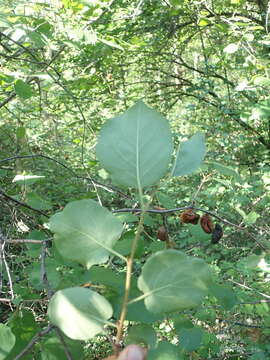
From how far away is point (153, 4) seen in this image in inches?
142

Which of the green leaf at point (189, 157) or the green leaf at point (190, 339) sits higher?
the green leaf at point (189, 157)

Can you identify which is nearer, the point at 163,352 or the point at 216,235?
the point at 163,352

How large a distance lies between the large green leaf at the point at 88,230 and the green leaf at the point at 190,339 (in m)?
0.29

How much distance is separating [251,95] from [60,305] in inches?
169

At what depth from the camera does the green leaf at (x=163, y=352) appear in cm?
36

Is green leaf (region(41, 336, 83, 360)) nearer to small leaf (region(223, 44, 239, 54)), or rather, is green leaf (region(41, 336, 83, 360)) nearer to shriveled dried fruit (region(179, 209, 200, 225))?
shriveled dried fruit (region(179, 209, 200, 225))

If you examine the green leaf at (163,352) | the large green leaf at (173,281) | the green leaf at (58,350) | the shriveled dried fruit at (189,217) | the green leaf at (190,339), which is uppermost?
the large green leaf at (173,281)

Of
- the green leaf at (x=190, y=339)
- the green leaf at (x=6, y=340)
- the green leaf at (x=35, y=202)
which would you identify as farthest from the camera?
the green leaf at (x=35, y=202)

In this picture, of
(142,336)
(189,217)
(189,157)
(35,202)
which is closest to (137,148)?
(189,157)

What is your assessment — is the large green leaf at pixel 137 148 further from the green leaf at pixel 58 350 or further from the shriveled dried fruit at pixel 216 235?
the shriveled dried fruit at pixel 216 235

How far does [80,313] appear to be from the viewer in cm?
29

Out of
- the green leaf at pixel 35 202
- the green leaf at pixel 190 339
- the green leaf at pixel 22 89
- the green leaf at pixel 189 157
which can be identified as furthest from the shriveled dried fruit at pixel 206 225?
the green leaf at pixel 22 89

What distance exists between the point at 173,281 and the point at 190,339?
1.03 feet

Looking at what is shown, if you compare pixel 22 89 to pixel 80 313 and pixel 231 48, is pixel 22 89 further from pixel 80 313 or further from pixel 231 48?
pixel 231 48
